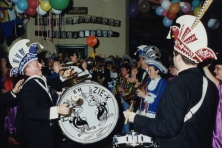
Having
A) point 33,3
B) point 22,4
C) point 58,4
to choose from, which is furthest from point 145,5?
point 22,4

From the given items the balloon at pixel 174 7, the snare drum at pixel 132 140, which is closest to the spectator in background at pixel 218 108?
the snare drum at pixel 132 140

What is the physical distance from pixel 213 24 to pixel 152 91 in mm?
4343

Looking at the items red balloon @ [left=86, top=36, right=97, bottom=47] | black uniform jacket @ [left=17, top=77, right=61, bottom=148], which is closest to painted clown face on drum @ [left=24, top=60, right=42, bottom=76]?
black uniform jacket @ [left=17, top=77, right=61, bottom=148]

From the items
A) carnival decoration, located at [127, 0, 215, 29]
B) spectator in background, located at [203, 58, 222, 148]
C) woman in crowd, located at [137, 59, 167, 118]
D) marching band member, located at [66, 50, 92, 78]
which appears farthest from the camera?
carnival decoration, located at [127, 0, 215, 29]

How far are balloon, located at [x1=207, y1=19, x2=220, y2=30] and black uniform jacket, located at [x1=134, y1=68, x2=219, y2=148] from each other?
235 inches

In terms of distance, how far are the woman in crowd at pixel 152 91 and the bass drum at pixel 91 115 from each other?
28.3 inches

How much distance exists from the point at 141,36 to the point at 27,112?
48.8ft

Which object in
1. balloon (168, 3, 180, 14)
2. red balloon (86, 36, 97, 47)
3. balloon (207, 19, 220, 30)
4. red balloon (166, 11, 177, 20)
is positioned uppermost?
balloon (168, 3, 180, 14)

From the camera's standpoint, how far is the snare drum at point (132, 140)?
2.96m

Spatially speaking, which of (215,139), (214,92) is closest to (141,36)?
(215,139)

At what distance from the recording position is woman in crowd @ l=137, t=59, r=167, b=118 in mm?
4066

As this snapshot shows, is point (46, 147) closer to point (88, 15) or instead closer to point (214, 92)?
point (214, 92)

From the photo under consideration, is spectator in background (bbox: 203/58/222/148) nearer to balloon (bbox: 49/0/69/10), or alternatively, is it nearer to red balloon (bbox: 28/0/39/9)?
balloon (bbox: 49/0/69/10)

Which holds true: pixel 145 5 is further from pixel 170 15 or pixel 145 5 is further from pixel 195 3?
pixel 195 3
